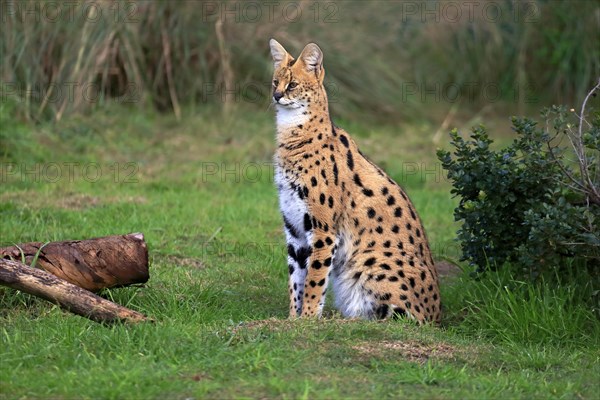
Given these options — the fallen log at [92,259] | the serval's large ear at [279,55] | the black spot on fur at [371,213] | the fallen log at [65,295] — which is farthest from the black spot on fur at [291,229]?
the fallen log at [65,295]

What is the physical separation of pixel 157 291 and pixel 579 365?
8.69ft

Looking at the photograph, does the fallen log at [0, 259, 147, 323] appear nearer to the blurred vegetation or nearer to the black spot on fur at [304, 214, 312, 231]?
the black spot on fur at [304, 214, 312, 231]

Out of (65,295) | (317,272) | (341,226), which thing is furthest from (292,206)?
(65,295)

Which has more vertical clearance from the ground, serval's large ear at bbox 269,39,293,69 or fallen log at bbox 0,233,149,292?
serval's large ear at bbox 269,39,293,69

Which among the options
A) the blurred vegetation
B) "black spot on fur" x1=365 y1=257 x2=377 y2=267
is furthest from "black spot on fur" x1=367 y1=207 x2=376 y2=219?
the blurred vegetation

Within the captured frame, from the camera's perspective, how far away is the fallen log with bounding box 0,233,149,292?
20.1ft

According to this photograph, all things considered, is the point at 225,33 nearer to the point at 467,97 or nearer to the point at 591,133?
the point at 467,97

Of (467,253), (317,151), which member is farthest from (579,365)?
(317,151)

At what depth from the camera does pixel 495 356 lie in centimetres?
560

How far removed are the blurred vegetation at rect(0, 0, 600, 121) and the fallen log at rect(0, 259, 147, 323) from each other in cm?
549

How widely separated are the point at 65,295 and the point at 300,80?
2.24m

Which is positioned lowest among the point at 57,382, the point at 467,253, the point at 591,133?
the point at 57,382

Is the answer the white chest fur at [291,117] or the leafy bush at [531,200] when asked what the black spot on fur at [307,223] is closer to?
the white chest fur at [291,117]

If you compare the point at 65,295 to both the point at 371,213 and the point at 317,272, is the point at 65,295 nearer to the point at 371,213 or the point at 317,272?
the point at 317,272
